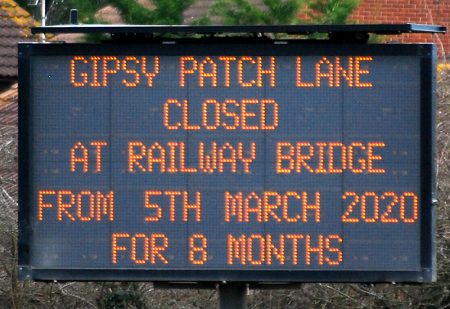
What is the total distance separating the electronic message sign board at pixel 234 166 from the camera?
25.4 ft

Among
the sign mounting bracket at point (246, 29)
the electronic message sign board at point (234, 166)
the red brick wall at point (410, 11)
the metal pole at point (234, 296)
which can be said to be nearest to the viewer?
the sign mounting bracket at point (246, 29)

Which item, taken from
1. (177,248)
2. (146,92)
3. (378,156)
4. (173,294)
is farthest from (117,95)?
(173,294)

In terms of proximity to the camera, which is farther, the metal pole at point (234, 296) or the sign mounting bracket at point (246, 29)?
the metal pole at point (234, 296)

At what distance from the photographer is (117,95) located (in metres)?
7.88

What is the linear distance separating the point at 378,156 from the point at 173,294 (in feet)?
15.1

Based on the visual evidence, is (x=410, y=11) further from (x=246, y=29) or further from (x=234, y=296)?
(x=246, y=29)

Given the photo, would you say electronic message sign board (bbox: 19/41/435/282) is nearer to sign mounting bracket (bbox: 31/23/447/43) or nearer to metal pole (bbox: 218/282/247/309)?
sign mounting bracket (bbox: 31/23/447/43)

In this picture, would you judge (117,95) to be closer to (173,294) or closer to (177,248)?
(177,248)

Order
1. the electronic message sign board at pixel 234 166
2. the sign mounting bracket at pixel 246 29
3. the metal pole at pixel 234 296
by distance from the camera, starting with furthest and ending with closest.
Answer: the metal pole at pixel 234 296 < the electronic message sign board at pixel 234 166 < the sign mounting bracket at pixel 246 29

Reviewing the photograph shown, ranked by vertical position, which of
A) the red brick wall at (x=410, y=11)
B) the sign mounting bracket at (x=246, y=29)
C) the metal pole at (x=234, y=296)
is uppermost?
the red brick wall at (x=410, y=11)

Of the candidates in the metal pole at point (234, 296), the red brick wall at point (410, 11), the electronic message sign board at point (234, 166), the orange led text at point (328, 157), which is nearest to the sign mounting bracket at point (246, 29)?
the electronic message sign board at point (234, 166)

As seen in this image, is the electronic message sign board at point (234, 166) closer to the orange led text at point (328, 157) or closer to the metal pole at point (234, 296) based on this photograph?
the orange led text at point (328, 157)

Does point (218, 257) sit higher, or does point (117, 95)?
point (117, 95)

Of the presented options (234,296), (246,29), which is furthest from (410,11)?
(246,29)
